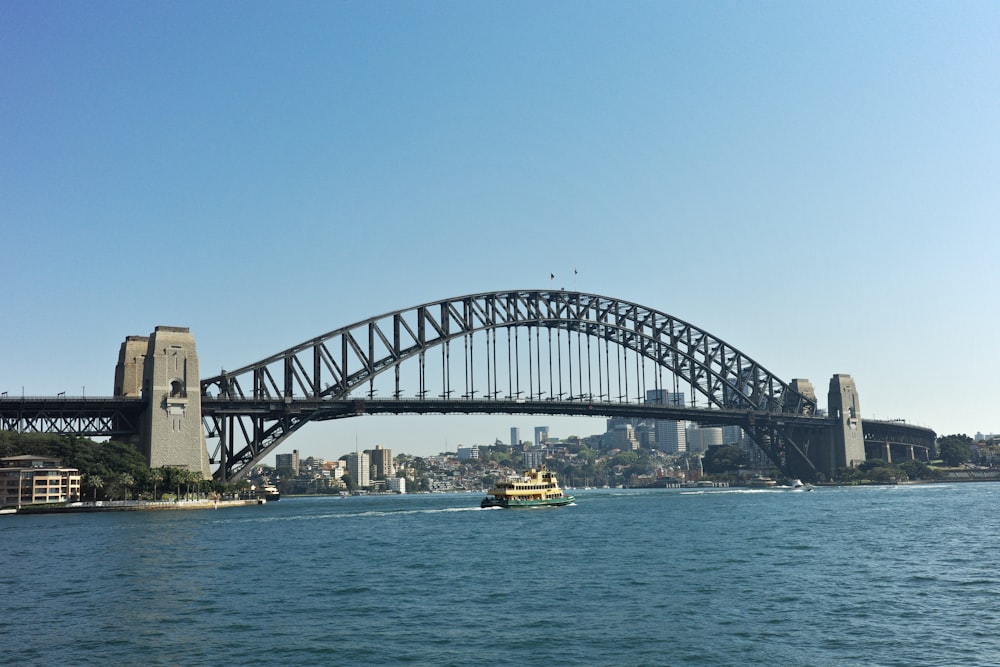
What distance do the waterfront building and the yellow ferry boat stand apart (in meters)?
40.7

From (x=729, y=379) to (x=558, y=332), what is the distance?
37.1 metres

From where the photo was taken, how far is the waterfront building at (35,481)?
311 ft

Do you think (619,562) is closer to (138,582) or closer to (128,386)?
(138,582)

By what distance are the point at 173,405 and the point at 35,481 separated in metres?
14.4

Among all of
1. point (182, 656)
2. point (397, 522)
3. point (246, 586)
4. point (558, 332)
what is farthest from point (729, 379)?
point (182, 656)

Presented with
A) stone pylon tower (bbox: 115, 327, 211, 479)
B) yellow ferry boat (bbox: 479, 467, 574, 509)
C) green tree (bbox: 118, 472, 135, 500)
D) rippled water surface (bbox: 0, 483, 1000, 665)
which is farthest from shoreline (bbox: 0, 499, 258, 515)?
yellow ferry boat (bbox: 479, 467, 574, 509)

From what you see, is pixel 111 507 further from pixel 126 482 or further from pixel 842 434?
pixel 842 434

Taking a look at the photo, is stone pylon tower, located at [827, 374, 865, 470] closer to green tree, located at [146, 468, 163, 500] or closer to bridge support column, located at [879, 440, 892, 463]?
bridge support column, located at [879, 440, 892, 463]

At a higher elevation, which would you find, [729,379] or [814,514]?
[729,379]

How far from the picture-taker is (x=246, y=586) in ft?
129

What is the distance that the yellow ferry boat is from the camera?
10175 cm

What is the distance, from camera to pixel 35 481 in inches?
3755

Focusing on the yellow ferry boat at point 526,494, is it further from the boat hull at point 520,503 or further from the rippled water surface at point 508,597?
the rippled water surface at point 508,597

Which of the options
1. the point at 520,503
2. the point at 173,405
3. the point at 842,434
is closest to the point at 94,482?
the point at 173,405
